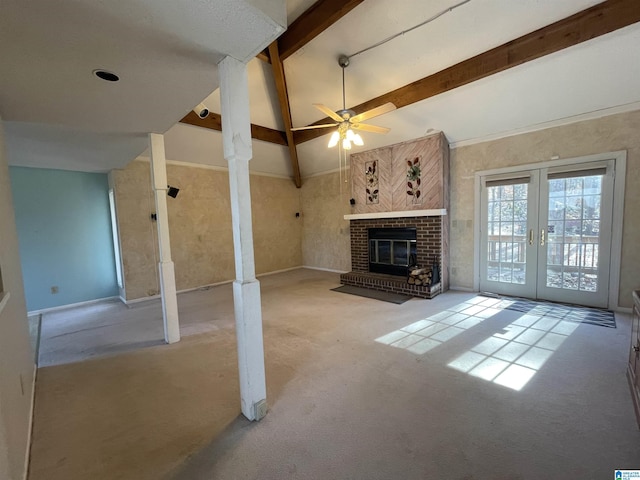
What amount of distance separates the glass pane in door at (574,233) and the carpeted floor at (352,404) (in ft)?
2.30

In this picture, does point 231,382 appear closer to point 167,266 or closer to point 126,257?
point 167,266

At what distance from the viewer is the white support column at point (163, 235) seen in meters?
3.05

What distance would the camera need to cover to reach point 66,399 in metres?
2.20

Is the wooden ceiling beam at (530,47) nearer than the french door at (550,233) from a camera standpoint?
Yes

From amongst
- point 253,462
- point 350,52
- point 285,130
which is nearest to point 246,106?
point 253,462

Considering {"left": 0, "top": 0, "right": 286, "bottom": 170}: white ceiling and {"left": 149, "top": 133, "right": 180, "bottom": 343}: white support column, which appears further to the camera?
{"left": 149, "top": 133, "right": 180, "bottom": 343}: white support column

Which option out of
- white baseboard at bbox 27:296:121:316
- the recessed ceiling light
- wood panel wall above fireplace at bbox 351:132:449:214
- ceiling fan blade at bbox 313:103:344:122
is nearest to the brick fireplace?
wood panel wall above fireplace at bbox 351:132:449:214

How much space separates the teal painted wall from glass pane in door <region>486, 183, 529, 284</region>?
726cm

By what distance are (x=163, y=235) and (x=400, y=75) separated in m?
4.11

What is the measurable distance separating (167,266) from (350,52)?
391cm

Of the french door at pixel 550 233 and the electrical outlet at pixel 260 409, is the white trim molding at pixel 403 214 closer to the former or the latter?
the french door at pixel 550 233

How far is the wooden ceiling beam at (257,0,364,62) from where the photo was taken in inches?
128

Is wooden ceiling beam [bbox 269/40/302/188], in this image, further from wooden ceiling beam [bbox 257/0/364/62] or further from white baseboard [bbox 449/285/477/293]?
white baseboard [bbox 449/285/477/293]

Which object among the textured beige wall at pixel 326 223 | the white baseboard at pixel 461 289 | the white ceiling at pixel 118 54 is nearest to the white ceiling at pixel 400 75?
the white ceiling at pixel 118 54
